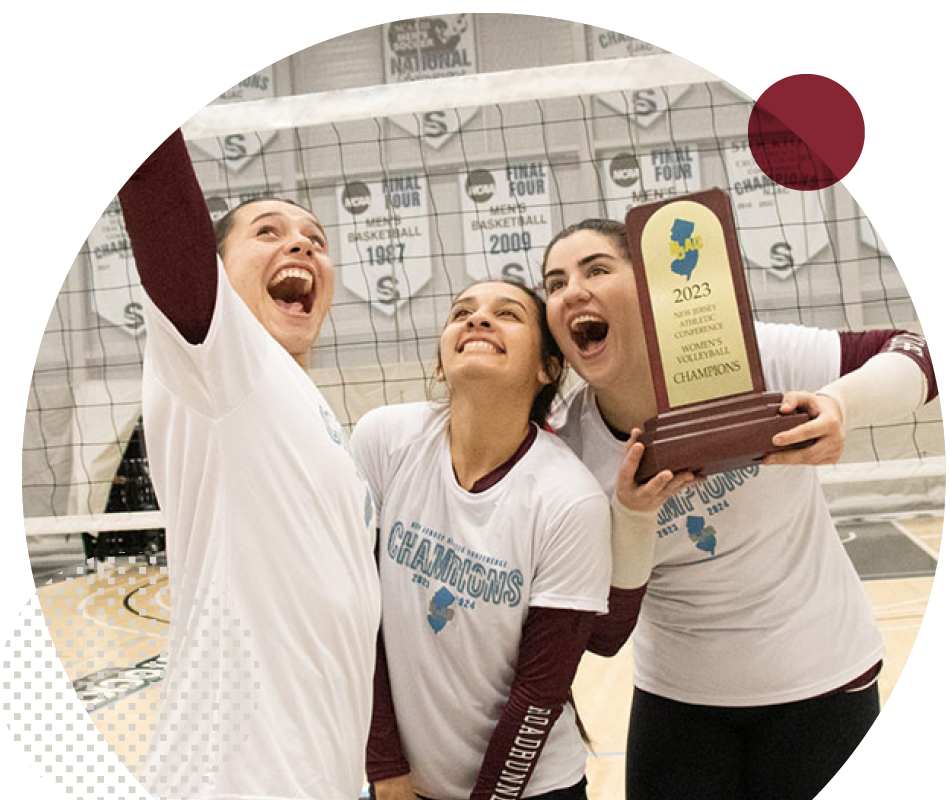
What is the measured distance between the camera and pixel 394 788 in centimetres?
142

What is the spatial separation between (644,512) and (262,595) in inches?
20.6

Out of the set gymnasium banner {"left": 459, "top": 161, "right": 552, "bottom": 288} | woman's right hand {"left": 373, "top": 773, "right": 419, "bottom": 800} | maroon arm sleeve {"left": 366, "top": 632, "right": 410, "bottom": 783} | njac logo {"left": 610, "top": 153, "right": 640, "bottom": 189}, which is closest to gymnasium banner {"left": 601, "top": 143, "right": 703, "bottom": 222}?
njac logo {"left": 610, "top": 153, "right": 640, "bottom": 189}

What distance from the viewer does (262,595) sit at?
1.20 metres

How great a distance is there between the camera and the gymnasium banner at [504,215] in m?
1.58

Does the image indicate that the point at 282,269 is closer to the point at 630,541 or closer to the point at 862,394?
the point at 630,541

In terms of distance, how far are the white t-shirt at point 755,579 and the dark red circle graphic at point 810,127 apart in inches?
11.5

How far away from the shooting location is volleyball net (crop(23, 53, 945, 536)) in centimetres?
156

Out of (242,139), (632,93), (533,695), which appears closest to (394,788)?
(533,695)

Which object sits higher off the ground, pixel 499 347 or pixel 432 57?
pixel 432 57

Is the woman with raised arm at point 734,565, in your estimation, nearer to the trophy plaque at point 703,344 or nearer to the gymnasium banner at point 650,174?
the trophy plaque at point 703,344

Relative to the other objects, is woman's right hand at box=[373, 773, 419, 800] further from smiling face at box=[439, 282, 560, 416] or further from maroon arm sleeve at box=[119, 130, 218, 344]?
maroon arm sleeve at box=[119, 130, 218, 344]

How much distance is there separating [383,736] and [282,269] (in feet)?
2.14

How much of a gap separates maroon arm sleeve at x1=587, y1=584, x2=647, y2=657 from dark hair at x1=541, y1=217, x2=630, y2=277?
0.47 metres

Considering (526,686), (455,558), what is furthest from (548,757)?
(455,558)
